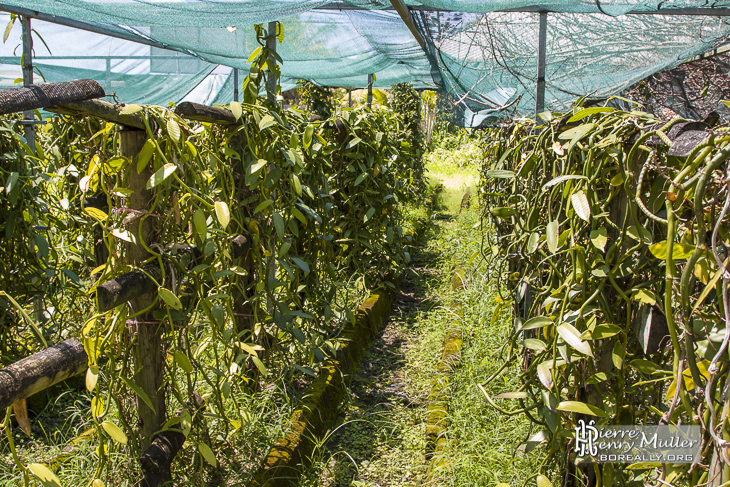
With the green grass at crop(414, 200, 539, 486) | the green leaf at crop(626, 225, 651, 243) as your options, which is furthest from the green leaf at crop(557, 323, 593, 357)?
the green grass at crop(414, 200, 539, 486)

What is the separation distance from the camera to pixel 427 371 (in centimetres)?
293

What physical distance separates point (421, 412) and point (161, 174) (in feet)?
5.74

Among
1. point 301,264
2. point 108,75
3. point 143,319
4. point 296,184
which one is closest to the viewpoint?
point 143,319

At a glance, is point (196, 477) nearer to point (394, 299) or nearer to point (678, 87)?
point (394, 299)

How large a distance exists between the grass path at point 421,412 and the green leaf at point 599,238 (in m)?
0.63

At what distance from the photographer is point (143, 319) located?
1548 mm

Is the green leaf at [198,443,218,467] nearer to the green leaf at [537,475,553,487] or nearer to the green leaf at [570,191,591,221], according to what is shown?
the green leaf at [537,475,553,487]

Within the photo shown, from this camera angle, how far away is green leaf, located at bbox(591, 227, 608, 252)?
1223mm

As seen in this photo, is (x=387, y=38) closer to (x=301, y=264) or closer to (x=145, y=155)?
(x=301, y=264)

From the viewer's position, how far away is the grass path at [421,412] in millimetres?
1945

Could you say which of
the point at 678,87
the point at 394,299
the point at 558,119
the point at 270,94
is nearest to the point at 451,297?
the point at 394,299

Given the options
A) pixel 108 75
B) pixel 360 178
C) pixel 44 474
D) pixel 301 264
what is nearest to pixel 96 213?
pixel 44 474

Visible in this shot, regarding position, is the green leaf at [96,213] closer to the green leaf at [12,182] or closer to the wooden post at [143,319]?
the wooden post at [143,319]

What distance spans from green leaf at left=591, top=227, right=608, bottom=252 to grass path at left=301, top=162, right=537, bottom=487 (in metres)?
0.63
